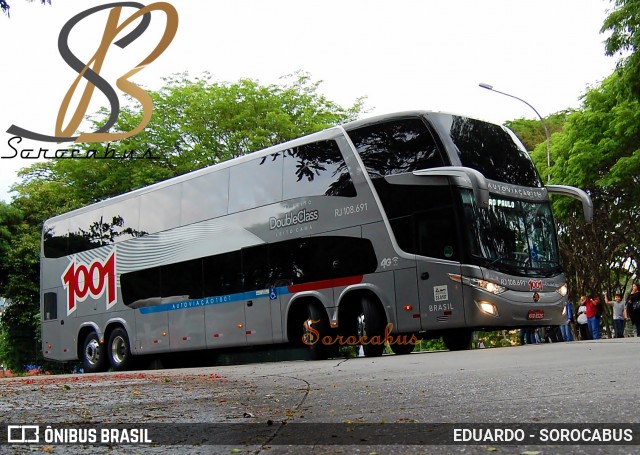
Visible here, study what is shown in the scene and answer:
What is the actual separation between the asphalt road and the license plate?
19.7 feet

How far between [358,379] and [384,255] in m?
6.99

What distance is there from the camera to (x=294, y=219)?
18.3 meters

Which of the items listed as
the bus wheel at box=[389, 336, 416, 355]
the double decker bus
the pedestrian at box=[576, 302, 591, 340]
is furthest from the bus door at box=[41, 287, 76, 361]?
the pedestrian at box=[576, 302, 591, 340]

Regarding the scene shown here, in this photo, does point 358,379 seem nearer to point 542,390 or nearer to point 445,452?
point 542,390

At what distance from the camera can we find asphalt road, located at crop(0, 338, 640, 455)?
15.8 ft

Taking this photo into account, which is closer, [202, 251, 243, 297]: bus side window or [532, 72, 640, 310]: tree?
[202, 251, 243, 297]: bus side window

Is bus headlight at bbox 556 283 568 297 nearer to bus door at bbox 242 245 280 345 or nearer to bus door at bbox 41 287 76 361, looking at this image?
bus door at bbox 242 245 280 345

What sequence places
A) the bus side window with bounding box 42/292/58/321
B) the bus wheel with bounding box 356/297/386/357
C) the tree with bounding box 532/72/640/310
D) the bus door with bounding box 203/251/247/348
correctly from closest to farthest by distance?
the bus wheel with bounding box 356/297/386/357, the bus door with bounding box 203/251/247/348, the bus side window with bounding box 42/292/58/321, the tree with bounding box 532/72/640/310

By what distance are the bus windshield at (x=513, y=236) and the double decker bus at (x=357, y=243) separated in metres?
0.03

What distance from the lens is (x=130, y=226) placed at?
74.1ft

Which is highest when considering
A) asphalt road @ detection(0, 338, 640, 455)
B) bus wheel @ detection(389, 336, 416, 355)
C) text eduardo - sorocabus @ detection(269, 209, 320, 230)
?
text eduardo - sorocabus @ detection(269, 209, 320, 230)

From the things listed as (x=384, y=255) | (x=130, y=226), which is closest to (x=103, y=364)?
(x=130, y=226)

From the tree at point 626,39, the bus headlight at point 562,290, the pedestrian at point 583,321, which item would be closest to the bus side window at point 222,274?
the bus headlight at point 562,290

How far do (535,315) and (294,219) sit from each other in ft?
16.2
